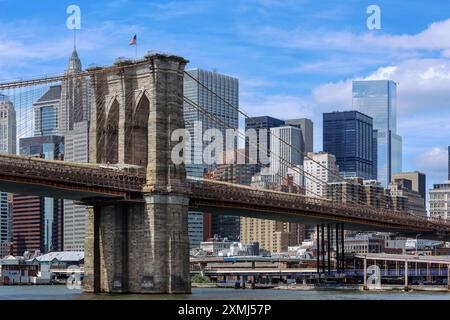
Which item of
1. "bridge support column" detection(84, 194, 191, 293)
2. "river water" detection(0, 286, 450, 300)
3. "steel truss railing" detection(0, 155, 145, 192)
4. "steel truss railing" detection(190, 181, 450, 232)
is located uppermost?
"steel truss railing" detection(0, 155, 145, 192)

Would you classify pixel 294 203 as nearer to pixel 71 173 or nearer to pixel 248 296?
pixel 248 296

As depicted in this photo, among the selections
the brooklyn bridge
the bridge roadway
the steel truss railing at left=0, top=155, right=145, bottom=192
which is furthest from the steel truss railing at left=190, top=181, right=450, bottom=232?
the steel truss railing at left=0, top=155, right=145, bottom=192

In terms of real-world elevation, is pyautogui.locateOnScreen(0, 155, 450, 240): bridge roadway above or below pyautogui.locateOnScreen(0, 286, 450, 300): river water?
above

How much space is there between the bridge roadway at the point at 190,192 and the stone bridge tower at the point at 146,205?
1561 millimetres

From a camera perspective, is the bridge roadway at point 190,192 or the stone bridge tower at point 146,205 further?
the stone bridge tower at point 146,205

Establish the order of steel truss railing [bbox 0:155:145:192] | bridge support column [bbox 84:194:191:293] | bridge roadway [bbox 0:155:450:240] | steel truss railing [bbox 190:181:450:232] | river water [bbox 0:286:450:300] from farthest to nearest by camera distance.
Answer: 1. steel truss railing [bbox 190:181:450:232]
2. bridge support column [bbox 84:194:191:293]
3. bridge roadway [bbox 0:155:450:240]
4. steel truss railing [bbox 0:155:145:192]
5. river water [bbox 0:286:450:300]

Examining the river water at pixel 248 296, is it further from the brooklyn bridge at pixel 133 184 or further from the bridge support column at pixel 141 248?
the brooklyn bridge at pixel 133 184

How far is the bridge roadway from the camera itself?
6869cm

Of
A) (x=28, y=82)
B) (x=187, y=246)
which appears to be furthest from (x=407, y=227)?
(x=28, y=82)

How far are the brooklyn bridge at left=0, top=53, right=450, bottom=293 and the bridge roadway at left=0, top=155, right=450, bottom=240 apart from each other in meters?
0.10

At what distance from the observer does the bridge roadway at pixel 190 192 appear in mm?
68688

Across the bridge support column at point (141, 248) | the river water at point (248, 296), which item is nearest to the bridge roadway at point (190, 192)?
A: the bridge support column at point (141, 248)

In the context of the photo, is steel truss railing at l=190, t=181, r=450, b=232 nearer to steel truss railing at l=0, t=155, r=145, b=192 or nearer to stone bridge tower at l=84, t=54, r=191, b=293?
stone bridge tower at l=84, t=54, r=191, b=293
